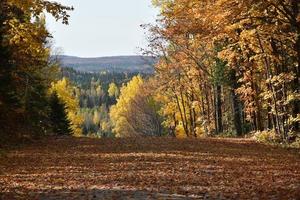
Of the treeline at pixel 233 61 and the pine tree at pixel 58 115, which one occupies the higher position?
the treeline at pixel 233 61

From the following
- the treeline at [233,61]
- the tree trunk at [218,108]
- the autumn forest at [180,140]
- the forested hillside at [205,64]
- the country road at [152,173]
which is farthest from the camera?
the tree trunk at [218,108]

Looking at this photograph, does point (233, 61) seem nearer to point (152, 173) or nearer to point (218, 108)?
point (218, 108)

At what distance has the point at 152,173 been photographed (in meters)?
15.6

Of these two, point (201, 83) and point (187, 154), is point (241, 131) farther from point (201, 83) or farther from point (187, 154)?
point (187, 154)

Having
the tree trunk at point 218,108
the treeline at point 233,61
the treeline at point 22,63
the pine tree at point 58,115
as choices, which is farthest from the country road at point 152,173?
the pine tree at point 58,115

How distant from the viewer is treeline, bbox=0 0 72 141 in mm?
15719

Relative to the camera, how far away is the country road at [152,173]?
12.2 m

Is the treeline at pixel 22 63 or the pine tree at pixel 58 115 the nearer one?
the treeline at pixel 22 63

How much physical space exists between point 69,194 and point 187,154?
9338 mm

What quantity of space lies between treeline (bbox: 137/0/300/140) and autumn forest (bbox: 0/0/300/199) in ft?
0.28

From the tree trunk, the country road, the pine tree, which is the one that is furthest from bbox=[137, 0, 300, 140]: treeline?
the pine tree

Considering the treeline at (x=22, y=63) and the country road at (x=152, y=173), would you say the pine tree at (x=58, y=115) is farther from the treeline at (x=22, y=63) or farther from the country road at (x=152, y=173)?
the country road at (x=152, y=173)

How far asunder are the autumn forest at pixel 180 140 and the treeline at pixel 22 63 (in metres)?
0.05

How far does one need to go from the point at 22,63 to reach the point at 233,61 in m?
13.4
